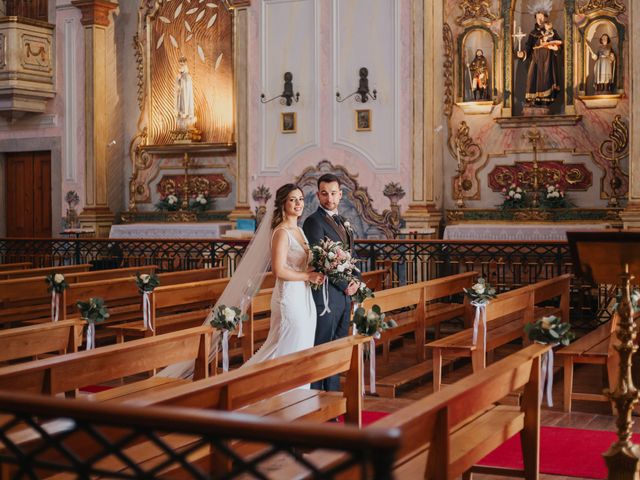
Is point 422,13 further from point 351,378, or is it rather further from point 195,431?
point 195,431

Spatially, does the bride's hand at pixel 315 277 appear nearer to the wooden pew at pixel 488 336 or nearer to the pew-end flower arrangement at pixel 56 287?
the wooden pew at pixel 488 336

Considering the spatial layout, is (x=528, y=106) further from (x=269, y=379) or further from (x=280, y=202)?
(x=269, y=379)

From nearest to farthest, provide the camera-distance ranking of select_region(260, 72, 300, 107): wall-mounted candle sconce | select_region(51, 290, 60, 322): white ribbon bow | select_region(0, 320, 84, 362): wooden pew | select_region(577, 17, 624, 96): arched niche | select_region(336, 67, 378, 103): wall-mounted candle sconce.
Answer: select_region(0, 320, 84, 362): wooden pew, select_region(51, 290, 60, 322): white ribbon bow, select_region(577, 17, 624, 96): arched niche, select_region(336, 67, 378, 103): wall-mounted candle sconce, select_region(260, 72, 300, 107): wall-mounted candle sconce

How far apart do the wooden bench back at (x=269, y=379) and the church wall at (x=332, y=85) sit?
951 centimetres

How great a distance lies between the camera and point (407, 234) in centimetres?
1449

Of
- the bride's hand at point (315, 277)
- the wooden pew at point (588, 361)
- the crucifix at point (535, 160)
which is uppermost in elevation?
the crucifix at point (535, 160)

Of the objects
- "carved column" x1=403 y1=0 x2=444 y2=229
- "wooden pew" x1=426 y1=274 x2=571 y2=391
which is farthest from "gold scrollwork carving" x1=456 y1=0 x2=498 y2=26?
"wooden pew" x1=426 y1=274 x2=571 y2=391

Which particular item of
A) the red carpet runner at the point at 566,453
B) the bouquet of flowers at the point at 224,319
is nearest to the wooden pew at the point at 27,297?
the bouquet of flowers at the point at 224,319

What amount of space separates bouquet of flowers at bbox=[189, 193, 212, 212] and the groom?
9995mm

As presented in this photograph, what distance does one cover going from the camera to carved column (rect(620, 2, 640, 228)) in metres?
13.2

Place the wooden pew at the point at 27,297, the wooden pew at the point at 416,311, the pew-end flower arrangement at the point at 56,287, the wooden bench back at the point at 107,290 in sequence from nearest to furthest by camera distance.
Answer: the wooden pew at the point at 416,311
the pew-end flower arrangement at the point at 56,287
the wooden bench back at the point at 107,290
the wooden pew at the point at 27,297

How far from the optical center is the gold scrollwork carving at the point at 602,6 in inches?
555

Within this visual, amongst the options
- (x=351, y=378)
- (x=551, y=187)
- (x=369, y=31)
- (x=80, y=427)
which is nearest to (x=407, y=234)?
(x=551, y=187)

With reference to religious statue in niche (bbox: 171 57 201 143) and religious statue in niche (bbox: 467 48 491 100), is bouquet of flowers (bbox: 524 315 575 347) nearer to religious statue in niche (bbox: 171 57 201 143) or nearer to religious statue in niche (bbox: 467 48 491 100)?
religious statue in niche (bbox: 467 48 491 100)
